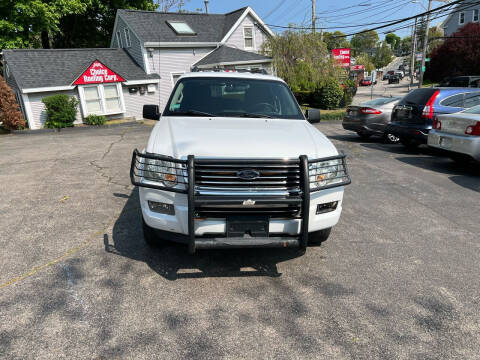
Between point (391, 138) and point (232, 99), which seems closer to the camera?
point (232, 99)

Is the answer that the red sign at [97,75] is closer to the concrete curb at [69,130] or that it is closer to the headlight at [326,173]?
the concrete curb at [69,130]

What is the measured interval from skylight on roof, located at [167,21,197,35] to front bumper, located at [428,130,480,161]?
18752 mm

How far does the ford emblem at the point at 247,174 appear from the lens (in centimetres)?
297

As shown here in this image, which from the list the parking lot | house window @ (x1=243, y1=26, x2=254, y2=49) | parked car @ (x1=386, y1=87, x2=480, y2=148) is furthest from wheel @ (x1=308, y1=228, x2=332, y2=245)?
house window @ (x1=243, y1=26, x2=254, y2=49)

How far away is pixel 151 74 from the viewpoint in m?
21.1

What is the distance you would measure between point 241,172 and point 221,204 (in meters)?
0.34

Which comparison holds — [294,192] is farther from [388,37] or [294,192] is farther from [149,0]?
[388,37]

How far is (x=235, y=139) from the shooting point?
3.28 meters

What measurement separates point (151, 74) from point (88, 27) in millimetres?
15745

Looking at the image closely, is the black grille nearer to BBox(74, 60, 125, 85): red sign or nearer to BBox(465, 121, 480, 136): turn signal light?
BBox(465, 121, 480, 136): turn signal light

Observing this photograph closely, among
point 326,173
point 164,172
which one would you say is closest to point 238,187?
point 164,172

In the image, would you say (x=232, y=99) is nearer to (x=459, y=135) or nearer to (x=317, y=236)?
(x=317, y=236)

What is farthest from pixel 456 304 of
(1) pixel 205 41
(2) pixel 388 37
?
(2) pixel 388 37

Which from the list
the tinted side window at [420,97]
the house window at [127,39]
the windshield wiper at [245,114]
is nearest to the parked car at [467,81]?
the tinted side window at [420,97]
